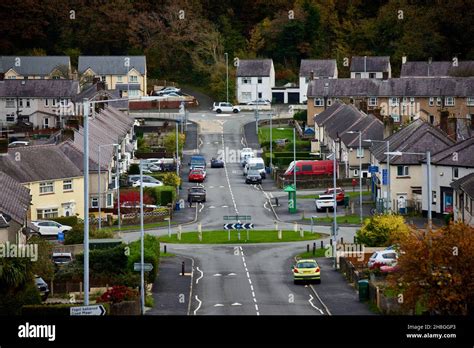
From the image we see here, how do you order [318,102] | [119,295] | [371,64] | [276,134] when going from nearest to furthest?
[119,295], [276,134], [318,102], [371,64]

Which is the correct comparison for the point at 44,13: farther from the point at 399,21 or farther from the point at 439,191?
the point at 439,191

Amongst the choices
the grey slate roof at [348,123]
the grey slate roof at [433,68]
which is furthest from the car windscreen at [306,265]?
the grey slate roof at [433,68]

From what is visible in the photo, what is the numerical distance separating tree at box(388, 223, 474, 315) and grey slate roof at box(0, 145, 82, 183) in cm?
3738

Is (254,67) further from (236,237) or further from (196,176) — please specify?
(236,237)

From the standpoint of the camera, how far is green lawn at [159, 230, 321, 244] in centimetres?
6562

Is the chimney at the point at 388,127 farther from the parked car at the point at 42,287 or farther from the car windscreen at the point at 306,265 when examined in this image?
the parked car at the point at 42,287

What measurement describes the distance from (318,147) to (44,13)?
51.2 m

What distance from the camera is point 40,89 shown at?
124688mm

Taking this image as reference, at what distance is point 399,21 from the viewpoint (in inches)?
5413

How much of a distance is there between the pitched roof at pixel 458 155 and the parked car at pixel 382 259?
2062 cm

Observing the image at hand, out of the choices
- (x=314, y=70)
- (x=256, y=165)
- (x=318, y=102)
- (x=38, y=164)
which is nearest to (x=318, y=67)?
(x=314, y=70)

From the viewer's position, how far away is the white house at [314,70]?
132125 millimetres

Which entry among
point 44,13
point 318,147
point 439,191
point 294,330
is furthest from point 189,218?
point 44,13

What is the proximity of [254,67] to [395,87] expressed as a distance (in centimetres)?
2020
